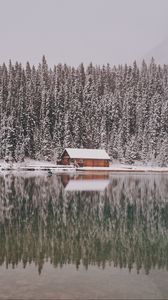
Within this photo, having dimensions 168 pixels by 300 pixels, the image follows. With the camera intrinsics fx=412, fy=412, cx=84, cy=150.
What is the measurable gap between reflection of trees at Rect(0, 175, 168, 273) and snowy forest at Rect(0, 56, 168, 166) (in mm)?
69449

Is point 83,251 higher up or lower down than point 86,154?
lower down

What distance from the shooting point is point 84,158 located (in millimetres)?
94062

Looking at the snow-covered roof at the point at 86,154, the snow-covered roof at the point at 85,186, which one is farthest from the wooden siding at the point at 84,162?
the snow-covered roof at the point at 85,186

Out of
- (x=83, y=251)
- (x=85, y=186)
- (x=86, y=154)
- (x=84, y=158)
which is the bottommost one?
(x=85, y=186)

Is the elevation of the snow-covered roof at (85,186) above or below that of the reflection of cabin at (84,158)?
below

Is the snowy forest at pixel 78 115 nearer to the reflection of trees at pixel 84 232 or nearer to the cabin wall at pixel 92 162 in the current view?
the cabin wall at pixel 92 162

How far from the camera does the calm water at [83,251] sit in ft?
35.6

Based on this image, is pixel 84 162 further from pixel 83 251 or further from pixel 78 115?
pixel 83 251

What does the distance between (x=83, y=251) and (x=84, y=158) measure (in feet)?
260

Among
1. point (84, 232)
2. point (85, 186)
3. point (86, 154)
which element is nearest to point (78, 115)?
point (86, 154)

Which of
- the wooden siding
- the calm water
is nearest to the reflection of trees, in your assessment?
the calm water

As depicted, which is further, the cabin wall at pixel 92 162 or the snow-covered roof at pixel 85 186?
the cabin wall at pixel 92 162

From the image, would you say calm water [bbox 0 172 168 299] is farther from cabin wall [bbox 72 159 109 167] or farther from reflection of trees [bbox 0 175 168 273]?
cabin wall [bbox 72 159 109 167]

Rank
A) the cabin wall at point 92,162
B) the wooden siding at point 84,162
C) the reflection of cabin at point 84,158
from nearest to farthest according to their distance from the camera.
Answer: the reflection of cabin at point 84,158, the wooden siding at point 84,162, the cabin wall at point 92,162
